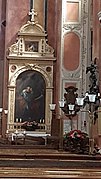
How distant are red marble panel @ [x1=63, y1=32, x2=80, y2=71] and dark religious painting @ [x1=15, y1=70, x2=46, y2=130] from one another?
2.00 metres

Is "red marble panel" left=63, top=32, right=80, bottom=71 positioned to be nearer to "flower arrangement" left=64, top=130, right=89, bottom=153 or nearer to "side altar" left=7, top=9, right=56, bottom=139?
"side altar" left=7, top=9, right=56, bottom=139

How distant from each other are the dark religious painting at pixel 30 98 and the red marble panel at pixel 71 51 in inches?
78.9

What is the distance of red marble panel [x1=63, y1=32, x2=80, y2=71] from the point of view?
16766mm

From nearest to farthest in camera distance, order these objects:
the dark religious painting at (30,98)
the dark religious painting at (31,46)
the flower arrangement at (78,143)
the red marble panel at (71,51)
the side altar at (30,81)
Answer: the flower arrangement at (78,143) < the red marble panel at (71,51) < the side altar at (30,81) < the dark religious painting at (30,98) < the dark religious painting at (31,46)

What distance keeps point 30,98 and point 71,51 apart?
311 centimetres

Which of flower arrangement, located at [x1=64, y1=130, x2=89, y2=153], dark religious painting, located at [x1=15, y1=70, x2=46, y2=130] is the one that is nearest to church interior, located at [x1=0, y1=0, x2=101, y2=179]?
dark religious painting, located at [x1=15, y1=70, x2=46, y2=130]

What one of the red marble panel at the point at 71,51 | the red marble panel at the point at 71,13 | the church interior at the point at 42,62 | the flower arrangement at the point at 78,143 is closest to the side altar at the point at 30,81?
the church interior at the point at 42,62

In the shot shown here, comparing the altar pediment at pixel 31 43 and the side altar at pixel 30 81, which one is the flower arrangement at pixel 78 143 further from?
the altar pediment at pixel 31 43

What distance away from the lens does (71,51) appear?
1678cm

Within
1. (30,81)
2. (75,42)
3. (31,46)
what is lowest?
(30,81)

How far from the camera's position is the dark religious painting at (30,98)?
59.4 feet

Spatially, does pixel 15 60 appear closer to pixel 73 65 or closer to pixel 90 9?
pixel 73 65

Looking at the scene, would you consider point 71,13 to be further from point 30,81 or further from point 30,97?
point 30,97

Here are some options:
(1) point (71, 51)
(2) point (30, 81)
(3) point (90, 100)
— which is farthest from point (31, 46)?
(3) point (90, 100)
